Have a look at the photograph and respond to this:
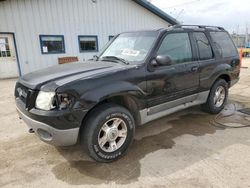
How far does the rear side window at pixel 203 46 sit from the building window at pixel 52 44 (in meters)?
9.53

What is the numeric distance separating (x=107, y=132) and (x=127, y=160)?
533 mm

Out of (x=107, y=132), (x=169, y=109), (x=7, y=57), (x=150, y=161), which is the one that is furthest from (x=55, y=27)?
(x=150, y=161)

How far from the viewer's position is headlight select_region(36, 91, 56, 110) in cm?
262

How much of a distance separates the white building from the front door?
957 centimetres

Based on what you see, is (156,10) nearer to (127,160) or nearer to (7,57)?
(7,57)

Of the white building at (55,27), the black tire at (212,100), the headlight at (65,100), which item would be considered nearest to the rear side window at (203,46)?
the black tire at (212,100)

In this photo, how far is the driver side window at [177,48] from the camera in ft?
12.2

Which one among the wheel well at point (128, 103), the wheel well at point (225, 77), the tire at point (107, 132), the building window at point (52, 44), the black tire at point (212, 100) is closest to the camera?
the tire at point (107, 132)

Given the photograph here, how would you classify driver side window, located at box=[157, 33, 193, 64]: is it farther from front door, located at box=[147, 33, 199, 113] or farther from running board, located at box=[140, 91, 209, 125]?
running board, located at box=[140, 91, 209, 125]

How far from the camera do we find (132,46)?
3.84 m

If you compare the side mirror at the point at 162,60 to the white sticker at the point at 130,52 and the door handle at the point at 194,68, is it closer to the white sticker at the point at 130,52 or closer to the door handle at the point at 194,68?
the white sticker at the point at 130,52

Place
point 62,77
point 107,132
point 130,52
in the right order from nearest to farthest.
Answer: point 62,77
point 107,132
point 130,52

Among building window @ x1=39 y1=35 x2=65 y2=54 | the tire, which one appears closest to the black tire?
the tire

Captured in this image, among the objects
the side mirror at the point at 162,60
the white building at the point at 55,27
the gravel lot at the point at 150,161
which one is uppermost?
the white building at the point at 55,27
